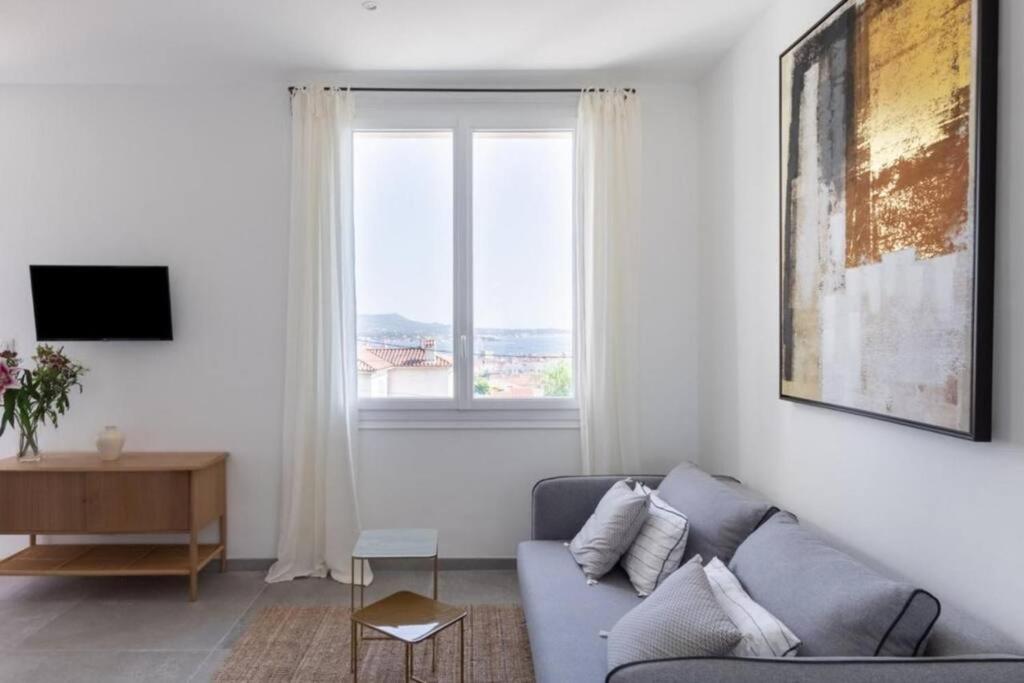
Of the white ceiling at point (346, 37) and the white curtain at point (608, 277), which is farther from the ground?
the white ceiling at point (346, 37)

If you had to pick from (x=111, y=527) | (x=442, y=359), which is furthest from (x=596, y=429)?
(x=111, y=527)

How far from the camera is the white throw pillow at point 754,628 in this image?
1.65 meters

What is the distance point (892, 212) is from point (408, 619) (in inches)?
82.6

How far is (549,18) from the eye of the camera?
9.93 ft

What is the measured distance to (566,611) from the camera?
7.57 feet

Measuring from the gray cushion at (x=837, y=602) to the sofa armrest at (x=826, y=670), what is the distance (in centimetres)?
11

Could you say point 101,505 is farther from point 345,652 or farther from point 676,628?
point 676,628

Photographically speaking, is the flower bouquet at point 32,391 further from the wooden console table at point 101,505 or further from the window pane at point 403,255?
the window pane at point 403,255

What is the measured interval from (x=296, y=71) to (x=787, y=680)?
145 inches

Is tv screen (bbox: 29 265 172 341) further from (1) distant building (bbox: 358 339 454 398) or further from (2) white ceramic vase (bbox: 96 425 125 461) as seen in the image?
(1) distant building (bbox: 358 339 454 398)

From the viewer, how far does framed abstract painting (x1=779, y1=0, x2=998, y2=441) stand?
1627 mm

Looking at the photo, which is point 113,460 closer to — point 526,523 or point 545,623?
point 526,523

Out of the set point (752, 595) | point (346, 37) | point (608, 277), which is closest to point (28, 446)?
point (346, 37)

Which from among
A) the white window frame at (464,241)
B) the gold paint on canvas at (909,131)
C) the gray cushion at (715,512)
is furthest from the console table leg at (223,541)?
the gold paint on canvas at (909,131)
